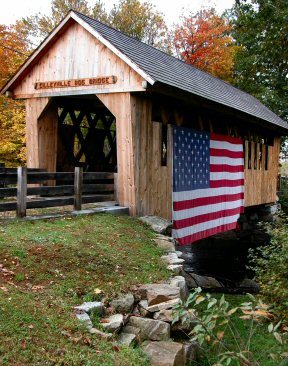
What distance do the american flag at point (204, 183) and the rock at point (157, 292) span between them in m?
5.39

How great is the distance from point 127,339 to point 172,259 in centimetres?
277

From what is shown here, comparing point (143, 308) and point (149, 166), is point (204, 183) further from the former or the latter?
point (143, 308)

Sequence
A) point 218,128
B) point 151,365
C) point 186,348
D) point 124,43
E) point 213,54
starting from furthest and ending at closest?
point 213,54
point 218,128
point 124,43
point 186,348
point 151,365

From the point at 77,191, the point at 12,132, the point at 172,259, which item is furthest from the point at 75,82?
the point at 12,132

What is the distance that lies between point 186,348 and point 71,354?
141 centimetres

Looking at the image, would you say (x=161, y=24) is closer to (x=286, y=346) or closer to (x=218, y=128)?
(x=218, y=128)

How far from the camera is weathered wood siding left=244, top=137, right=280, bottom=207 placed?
55.5 feet

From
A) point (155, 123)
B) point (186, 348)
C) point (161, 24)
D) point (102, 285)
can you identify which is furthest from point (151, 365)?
point (161, 24)

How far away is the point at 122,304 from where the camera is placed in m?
5.11

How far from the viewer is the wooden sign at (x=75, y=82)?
10047 mm

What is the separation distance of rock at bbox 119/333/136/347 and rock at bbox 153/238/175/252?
3178mm

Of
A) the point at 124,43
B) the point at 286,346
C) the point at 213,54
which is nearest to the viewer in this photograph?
the point at 286,346

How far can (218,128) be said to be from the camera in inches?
571

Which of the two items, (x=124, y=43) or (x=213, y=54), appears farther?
(x=213, y=54)
